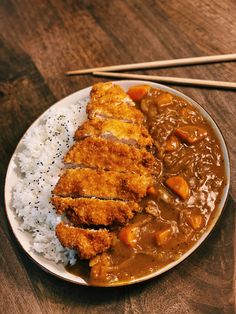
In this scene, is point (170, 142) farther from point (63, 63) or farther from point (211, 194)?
point (63, 63)

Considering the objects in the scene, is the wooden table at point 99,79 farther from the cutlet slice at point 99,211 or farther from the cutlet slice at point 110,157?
the cutlet slice at point 110,157

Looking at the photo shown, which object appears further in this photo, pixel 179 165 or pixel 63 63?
pixel 63 63

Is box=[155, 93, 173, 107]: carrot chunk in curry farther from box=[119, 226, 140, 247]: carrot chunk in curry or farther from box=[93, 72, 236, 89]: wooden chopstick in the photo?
box=[119, 226, 140, 247]: carrot chunk in curry

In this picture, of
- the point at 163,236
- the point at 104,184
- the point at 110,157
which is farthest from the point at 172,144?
the point at 163,236

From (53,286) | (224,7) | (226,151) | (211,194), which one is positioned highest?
(224,7)

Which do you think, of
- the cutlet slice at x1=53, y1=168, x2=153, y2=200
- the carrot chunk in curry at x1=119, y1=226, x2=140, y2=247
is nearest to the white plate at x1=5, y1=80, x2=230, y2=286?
the carrot chunk in curry at x1=119, y1=226, x2=140, y2=247

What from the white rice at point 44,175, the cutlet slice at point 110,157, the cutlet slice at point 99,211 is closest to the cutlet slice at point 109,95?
the white rice at point 44,175

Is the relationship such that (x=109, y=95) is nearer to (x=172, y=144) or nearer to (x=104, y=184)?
(x=172, y=144)

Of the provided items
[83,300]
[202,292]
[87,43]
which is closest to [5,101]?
[87,43]
